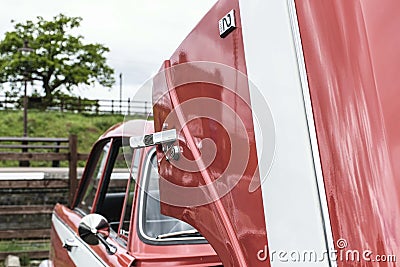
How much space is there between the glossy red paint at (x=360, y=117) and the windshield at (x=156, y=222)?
1371 millimetres

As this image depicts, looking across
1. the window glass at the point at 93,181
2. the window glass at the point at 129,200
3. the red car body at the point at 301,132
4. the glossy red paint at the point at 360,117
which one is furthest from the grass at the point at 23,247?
the glossy red paint at the point at 360,117

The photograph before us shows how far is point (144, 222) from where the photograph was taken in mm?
2305

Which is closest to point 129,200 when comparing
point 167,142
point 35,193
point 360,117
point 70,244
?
point 70,244

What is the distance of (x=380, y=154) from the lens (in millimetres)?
961

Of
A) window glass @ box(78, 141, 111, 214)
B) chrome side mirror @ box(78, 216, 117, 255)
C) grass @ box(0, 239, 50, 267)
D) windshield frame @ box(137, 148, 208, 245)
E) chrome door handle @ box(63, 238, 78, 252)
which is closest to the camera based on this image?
windshield frame @ box(137, 148, 208, 245)

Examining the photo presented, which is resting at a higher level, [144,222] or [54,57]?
[54,57]

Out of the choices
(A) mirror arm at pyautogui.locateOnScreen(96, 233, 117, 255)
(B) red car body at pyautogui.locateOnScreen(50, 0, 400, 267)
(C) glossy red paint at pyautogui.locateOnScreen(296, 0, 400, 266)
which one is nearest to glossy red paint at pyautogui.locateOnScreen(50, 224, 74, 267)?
(A) mirror arm at pyautogui.locateOnScreen(96, 233, 117, 255)

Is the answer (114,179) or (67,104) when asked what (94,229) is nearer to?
(114,179)

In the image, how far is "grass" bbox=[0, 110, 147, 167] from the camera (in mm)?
24402

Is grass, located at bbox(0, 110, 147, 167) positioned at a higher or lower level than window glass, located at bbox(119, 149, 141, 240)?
higher

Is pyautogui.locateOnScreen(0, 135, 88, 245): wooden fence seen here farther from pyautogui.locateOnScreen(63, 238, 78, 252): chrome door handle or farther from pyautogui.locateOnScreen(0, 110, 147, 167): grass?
pyautogui.locateOnScreen(0, 110, 147, 167): grass

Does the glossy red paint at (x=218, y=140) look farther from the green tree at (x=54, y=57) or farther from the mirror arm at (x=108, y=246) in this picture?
the green tree at (x=54, y=57)

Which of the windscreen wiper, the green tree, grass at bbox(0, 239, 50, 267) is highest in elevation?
the green tree

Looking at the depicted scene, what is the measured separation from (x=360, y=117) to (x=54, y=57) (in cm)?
3163
